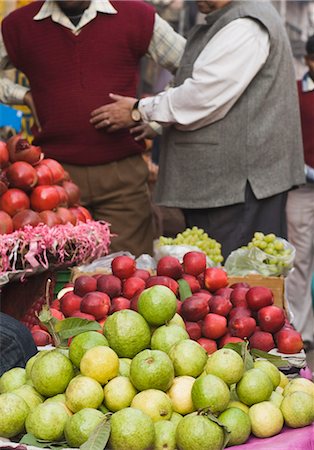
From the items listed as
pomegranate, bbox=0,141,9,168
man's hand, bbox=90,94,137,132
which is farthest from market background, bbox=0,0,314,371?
pomegranate, bbox=0,141,9,168

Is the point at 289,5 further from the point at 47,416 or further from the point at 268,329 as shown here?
the point at 47,416

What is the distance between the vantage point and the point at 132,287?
248 cm

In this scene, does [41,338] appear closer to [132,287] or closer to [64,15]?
[132,287]

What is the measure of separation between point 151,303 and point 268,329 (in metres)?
0.52

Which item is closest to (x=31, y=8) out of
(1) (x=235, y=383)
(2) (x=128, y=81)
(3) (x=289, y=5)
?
(2) (x=128, y=81)

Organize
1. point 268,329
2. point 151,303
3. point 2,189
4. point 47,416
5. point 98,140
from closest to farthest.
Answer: point 47,416 < point 151,303 < point 268,329 < point 2,189 < point 98,140

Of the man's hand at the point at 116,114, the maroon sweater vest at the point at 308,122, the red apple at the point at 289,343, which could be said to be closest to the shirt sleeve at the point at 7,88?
the man's hand at the point at 116,114

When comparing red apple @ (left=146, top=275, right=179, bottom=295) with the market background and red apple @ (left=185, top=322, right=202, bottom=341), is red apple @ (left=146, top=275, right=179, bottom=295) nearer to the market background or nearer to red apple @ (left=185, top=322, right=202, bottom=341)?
red apple @ (left=185, top=322, right=202, bottom=341)

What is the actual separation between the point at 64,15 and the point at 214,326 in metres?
2.10

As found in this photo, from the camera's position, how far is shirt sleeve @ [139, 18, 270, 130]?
3.42m

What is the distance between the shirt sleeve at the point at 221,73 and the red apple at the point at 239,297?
46.7 inches

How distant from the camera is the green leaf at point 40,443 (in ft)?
5.64

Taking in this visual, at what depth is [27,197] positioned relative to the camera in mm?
2977

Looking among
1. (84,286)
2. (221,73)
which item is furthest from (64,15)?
(84,286)
